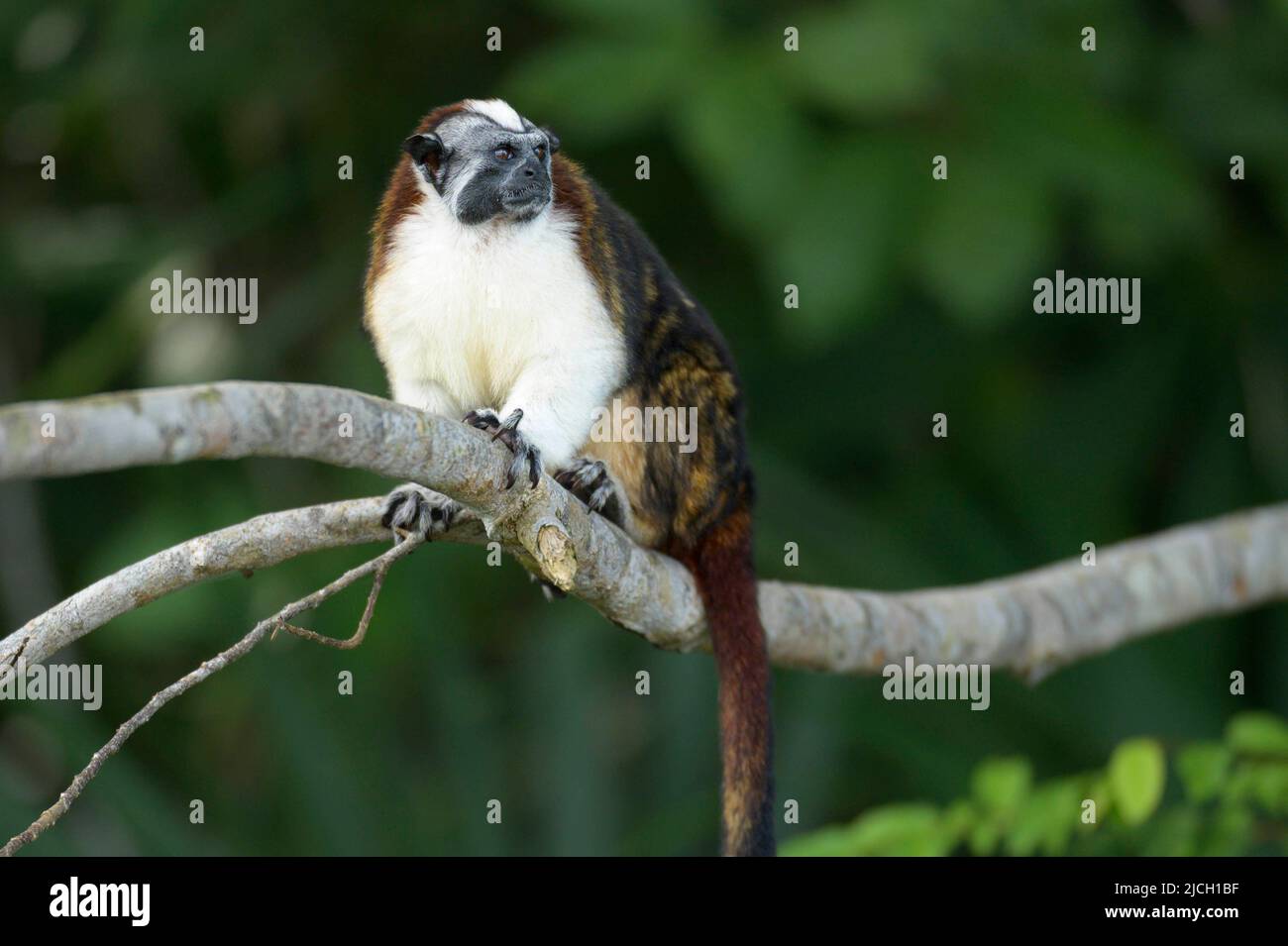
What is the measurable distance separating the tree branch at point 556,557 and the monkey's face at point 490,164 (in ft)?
2.56

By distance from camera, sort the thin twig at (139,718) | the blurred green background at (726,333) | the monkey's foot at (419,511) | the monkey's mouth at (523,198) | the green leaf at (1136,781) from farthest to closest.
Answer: the blurred green background at (726,333)
the monkey's mouth at (523,198)
the monkey's foot at (419,511)
the green leaf at (1136,781)
the thin twig at (139,718)

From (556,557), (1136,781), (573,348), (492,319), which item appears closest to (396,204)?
(492,319)

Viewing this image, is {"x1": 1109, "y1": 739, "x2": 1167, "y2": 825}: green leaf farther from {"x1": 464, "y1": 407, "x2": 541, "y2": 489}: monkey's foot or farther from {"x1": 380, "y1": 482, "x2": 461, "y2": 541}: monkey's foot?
{"x1": 380, "y1": 482, "x2": 461, "y2": 541}: monkey's foot

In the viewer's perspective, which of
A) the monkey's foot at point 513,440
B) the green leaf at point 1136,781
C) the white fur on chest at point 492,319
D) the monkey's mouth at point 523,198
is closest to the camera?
the monkey's foot at point 513,440

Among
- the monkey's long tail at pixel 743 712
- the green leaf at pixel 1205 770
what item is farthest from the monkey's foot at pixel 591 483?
the green leaf at pixel 1205 770

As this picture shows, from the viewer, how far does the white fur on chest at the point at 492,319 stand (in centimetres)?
333

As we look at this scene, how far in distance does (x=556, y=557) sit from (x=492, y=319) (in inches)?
A: 36.0

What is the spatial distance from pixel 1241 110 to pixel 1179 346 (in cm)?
93

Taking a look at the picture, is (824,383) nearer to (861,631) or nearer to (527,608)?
(527,608)

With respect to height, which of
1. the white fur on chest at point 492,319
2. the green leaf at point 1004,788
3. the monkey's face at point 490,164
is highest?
the monkey's face at point 490,164

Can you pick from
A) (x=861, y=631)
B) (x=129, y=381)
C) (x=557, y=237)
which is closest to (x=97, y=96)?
(x=129, y=381)

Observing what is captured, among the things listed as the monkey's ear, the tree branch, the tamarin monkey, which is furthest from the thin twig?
the monkey's ear

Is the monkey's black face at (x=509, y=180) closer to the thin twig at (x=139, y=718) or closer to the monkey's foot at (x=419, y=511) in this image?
the monkey's foot at (x=419, y=511)

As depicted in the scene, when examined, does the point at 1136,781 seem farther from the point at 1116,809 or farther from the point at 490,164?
the point at 490,164
